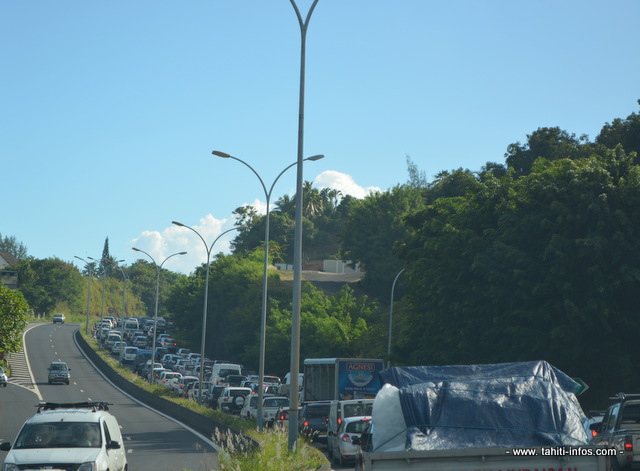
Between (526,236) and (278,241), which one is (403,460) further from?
(278,241)

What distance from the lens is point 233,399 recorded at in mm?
41844

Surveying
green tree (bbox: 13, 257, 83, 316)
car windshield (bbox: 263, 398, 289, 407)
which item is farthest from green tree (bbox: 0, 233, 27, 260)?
car windshield (bbox: 263, 398, 289, 407)

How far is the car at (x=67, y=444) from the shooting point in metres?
12.5

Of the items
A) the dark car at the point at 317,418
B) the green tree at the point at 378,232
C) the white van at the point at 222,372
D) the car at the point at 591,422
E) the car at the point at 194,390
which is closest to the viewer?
the car at the point at 591,422

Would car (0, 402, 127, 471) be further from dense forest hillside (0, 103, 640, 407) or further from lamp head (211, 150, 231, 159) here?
dense forest hillside (0, 103, 640, 407)

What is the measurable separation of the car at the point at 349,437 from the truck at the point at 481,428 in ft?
40.2

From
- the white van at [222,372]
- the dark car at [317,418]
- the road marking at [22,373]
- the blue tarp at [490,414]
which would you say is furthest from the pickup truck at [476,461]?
the white van at [222,372]

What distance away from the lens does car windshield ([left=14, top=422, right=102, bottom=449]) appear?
1341 centimetres

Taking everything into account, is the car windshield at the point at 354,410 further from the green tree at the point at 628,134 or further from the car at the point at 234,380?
the car at the point at 234,380

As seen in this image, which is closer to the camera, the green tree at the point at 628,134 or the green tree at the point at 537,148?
the green tree at the point at 628,134

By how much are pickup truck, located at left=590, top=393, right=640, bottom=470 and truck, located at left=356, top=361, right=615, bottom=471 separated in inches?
281

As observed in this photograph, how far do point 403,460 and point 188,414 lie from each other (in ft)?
94.6

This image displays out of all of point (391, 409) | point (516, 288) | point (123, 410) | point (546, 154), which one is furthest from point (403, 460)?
point (546, 154)

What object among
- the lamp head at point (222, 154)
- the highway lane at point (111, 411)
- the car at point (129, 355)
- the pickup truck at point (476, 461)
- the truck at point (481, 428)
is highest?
the lamp head at point (222, 154)
